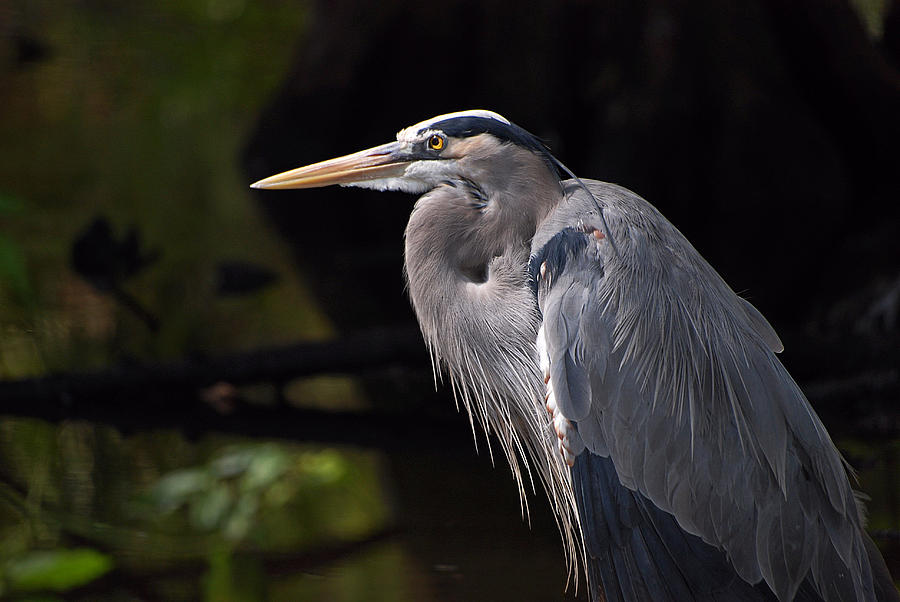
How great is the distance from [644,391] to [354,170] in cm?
66

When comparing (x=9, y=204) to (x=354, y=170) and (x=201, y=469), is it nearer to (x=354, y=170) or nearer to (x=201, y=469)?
(x=354, y=170)

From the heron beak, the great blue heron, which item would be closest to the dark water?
the heron beak

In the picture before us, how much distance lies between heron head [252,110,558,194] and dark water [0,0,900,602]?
1.82ft

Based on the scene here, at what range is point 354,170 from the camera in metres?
1.97

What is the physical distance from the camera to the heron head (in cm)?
190

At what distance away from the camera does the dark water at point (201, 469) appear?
227 cm

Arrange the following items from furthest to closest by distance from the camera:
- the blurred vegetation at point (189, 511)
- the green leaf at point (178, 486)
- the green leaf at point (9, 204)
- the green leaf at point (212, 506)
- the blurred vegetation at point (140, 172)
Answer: the blurred vegetation at point (140, 172) < the green leaf at point (212, 506) < the blurred vegetation at point (189, 511) < the green leaf at point (178, 486) < the green leaf at point (9, 204)

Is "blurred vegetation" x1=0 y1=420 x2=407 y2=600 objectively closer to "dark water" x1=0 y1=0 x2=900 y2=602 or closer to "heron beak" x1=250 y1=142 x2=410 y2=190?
"dark water" x1=0 y1=0 x2=900 y2=602

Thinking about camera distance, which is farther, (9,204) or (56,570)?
(9,204)

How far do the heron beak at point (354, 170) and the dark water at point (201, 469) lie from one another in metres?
0.47

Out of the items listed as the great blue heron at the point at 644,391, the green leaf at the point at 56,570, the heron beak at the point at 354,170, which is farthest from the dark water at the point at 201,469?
the great blue heron at the point at 644,391

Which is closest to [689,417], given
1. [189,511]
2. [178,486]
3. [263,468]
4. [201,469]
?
[263,468]

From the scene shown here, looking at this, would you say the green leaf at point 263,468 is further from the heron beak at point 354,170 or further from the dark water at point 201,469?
the heron beak at point 354,170

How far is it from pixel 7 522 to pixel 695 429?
163 cm
